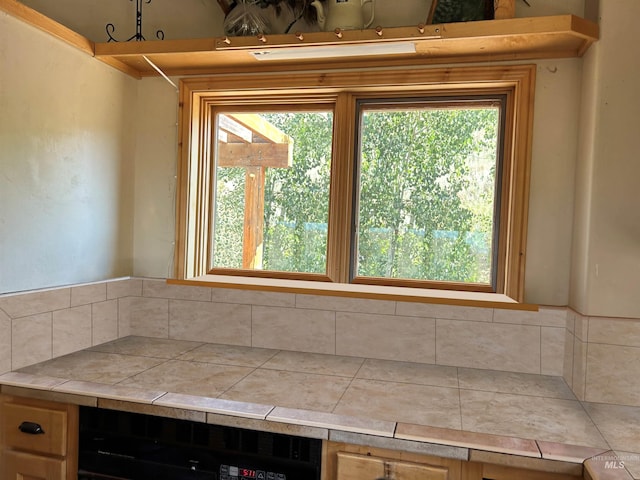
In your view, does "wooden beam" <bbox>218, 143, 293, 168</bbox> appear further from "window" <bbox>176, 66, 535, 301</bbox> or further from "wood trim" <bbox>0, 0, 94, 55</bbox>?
"wood trim" <bbox>0, 0, 94, 55</bbox>

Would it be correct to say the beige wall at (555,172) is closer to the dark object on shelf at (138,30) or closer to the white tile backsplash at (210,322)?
the dark object on shelf at (138,30)

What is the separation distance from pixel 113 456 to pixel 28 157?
106cm

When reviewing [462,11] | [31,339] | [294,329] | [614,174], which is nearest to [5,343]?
[31,339]

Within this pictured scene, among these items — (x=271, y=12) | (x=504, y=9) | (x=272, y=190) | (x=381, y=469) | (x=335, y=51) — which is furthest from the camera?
(x=272, y=190)

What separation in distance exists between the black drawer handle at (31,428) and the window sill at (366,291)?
769mm

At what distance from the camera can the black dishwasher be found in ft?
4.13

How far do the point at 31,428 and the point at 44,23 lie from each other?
139 centimetres

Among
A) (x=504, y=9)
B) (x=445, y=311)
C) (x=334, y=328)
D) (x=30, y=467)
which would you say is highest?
(x=504, y=9)

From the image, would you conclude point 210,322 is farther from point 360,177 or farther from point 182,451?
point 360,177

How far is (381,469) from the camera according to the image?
1189 mm

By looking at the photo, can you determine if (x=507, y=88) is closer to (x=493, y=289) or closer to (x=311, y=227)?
(x=493, y=289)

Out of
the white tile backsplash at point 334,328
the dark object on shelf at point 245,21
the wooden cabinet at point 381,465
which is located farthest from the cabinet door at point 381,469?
the dark object on shelf at point 245,21

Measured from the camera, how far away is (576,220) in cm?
165

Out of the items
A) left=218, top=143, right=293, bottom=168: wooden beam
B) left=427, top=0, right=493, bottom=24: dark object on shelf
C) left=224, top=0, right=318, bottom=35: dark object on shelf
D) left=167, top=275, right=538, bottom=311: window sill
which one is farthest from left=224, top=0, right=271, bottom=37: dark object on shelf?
left=167, top=275, right=538, bottom=311: window sill
